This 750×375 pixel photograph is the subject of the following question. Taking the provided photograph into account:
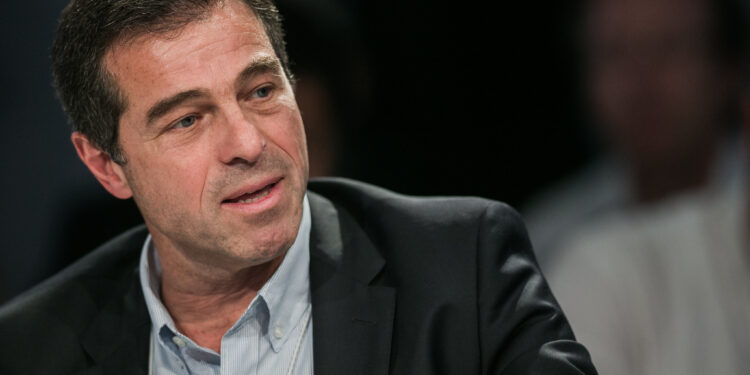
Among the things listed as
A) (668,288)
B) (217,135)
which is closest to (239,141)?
(217,135)

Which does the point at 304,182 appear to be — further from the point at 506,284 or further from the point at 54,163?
the point at 54,163

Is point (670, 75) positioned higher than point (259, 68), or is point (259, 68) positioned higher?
point (259, 68)

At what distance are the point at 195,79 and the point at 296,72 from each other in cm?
171

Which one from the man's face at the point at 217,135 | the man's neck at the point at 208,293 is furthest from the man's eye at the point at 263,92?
the man's neck at the point at 208,293

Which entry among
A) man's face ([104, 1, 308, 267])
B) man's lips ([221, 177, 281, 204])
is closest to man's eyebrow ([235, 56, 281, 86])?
man's face ([104, 1, 308, 267])

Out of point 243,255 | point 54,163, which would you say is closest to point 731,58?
point 243,255

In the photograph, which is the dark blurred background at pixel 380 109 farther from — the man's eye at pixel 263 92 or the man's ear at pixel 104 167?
the man's eye at pixel 263 92

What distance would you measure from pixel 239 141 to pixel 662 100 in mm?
1988

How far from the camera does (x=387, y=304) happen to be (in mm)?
1990

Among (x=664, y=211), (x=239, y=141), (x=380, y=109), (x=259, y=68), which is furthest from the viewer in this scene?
(x=380, y=109)

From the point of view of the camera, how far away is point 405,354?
6.36ft

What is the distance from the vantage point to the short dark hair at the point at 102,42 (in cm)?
192

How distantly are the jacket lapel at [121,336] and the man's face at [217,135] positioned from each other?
1.04ft

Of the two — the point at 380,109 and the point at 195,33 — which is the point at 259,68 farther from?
the point at 380,109
